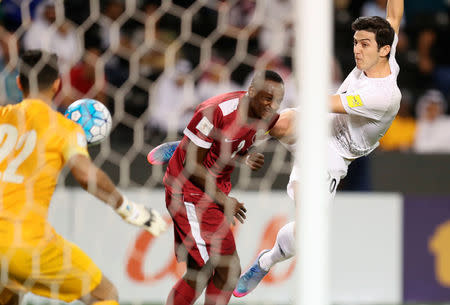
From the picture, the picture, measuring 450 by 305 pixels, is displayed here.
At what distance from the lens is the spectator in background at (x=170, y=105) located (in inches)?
194

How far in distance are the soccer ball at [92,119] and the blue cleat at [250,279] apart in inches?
40.6

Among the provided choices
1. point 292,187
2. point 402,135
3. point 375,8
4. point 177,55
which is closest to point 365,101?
point 292,187

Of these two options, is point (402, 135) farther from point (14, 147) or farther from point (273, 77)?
point (14, 147)

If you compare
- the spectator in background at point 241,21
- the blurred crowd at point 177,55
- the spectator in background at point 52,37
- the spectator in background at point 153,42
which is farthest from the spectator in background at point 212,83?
the spectator in background at point 52,37

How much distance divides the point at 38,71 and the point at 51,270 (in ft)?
2.63

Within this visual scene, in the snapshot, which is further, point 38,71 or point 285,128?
point 285,128

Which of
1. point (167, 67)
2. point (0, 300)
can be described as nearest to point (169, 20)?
point (167, 67)

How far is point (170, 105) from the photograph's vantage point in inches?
194

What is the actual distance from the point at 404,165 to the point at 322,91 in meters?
3.77

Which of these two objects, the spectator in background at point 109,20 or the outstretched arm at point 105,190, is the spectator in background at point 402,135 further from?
the outstretched arm at point 105,190

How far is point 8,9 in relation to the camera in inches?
214

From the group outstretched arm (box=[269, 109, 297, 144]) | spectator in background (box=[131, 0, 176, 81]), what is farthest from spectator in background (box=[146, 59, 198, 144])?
outstretched arm (box=[269, 109, 297, 144])

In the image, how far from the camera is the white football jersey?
10.4ft

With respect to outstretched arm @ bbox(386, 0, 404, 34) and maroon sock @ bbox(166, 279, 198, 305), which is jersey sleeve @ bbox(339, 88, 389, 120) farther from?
maroon sock @ bbox(166, 279, 198, 305)
